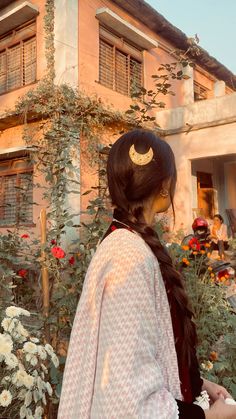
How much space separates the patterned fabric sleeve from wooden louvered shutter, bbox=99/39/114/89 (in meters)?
7.76

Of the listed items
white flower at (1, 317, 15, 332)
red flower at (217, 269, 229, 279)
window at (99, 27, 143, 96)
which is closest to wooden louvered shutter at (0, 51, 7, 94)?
window at (99, 27, 143, 96)

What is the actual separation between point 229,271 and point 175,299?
4953mm

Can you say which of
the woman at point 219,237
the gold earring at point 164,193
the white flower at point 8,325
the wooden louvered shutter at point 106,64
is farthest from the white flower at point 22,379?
the wooden louvered shutter at point 106,64

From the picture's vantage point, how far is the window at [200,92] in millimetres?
11656

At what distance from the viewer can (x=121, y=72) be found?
29.3 ft

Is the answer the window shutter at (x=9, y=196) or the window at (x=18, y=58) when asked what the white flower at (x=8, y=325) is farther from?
the window at (x=18, y=58)

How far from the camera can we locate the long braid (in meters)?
1.10

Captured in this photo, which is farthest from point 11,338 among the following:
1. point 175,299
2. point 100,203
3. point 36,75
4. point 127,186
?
point 36,75

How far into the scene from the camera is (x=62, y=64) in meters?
7.16

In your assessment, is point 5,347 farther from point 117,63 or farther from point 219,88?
point 219,88

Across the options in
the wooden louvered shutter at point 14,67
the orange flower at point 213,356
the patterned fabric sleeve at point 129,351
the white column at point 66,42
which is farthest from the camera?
the wooden louvered shutter at point 14,67

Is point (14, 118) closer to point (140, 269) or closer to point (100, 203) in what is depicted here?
point (100, 203)

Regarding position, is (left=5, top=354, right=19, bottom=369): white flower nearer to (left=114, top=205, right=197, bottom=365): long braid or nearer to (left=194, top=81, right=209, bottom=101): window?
(left=114, top=205, right=197, bottom=365): long braid

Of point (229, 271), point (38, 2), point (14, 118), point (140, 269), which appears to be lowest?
point (229, 271)
